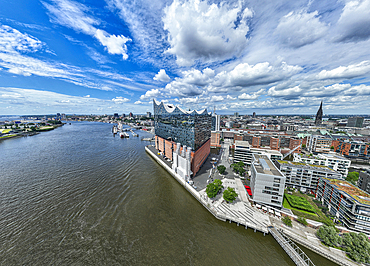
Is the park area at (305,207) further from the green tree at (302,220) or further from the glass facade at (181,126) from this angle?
the glass facade at (181,126)

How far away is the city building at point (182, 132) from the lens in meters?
39.0

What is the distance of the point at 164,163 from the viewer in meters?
47.5

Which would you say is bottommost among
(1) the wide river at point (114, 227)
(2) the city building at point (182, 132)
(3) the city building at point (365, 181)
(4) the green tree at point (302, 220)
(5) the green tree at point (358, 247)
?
(1) the wide river at point (114, 227)

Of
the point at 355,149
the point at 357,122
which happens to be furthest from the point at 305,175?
the point at 357,122

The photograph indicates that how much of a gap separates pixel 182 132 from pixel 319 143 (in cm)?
7596

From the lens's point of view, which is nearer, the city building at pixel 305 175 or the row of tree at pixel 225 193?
the row of tree at pixel 225 193

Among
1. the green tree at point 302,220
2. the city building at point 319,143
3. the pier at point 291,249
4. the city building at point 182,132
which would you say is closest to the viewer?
the pier at point 291,249

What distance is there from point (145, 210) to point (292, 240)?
2713cm

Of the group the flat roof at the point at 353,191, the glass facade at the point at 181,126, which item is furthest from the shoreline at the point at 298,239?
the glass facade at the point at 181,126

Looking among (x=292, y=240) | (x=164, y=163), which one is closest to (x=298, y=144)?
(x=292, y=240)

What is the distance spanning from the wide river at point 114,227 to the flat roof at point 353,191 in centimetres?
1301

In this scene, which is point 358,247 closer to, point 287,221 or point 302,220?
point 302,220

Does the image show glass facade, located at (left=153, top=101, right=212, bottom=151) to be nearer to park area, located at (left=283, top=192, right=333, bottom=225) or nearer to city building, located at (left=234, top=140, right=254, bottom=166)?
city building, located at (left=234, top=140, right=254, bottom=166)

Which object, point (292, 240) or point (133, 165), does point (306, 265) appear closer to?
point (292, 240)
